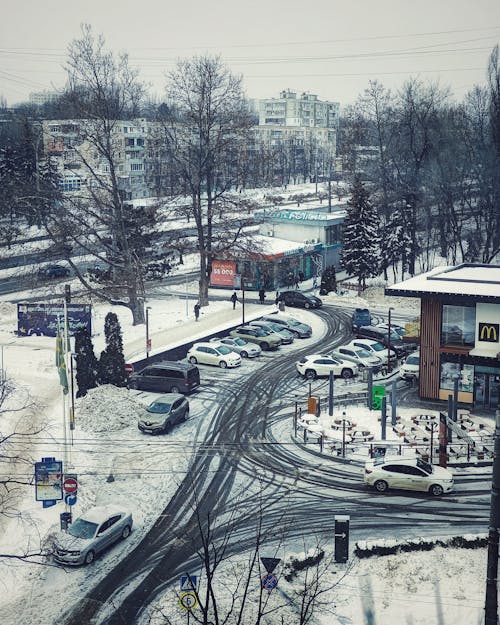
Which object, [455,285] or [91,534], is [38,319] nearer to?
[455,285]

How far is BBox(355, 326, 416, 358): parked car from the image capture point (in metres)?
39.1

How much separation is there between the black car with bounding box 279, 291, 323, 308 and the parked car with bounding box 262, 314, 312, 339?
466 centimetres

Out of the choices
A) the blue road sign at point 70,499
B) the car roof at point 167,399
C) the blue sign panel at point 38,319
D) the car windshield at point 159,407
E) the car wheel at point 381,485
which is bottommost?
the car wheel at point 381,485

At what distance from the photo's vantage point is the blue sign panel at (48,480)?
70.2ft

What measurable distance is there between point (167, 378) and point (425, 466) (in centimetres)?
1313

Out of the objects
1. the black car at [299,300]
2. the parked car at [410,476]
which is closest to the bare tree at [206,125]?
the black car at [299,300]

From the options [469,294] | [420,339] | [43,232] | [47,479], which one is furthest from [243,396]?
[43,232]

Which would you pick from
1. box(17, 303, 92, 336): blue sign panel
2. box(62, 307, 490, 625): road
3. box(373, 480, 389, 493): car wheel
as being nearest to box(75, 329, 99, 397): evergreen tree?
box(62, 307, 490, 625): road

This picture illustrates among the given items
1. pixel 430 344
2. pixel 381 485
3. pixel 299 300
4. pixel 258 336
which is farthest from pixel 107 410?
pixel 299 300

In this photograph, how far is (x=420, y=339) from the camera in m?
31.5

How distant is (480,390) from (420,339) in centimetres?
306

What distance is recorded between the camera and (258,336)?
40.3 m

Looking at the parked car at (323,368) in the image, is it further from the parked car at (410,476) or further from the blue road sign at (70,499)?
the blue road sign at (70,499)

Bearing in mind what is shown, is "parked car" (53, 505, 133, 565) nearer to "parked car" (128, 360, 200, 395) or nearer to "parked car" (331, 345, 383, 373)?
"parked car" (128, 360, 200, 395)
